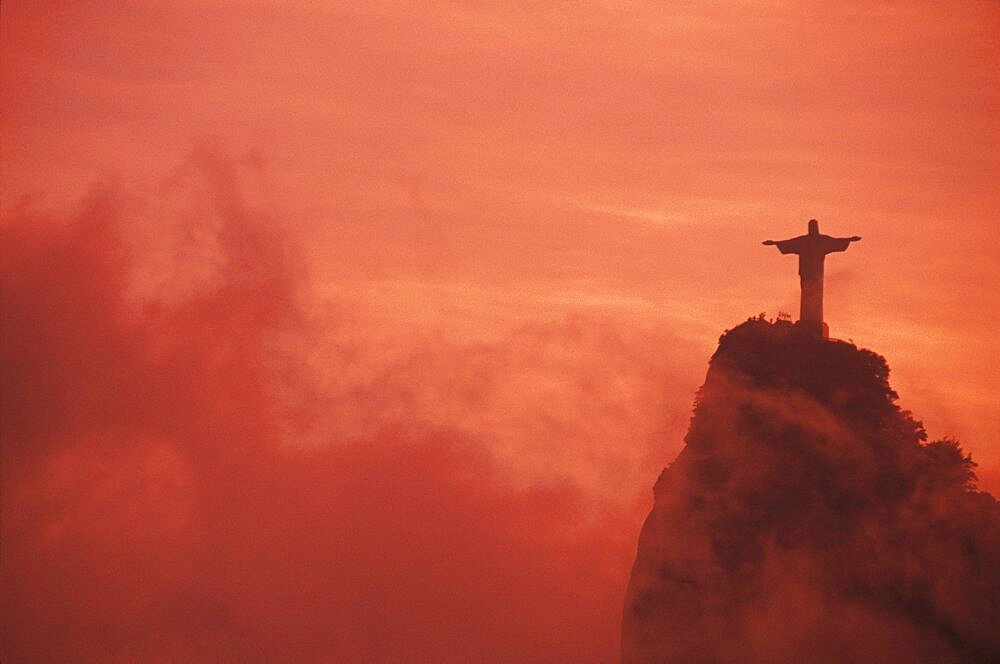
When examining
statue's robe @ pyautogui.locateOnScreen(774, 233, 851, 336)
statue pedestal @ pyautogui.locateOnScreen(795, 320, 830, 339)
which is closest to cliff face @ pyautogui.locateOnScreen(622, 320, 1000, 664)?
statue pedestal @ pyautogui.locateOnScreen(795, 320, 830, 339)

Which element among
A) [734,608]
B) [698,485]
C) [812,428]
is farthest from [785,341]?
[734,608]

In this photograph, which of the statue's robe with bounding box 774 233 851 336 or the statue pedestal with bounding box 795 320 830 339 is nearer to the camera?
the statue's robe with bounding box 774 233 851 336

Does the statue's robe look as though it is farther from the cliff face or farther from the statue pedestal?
the cliff face

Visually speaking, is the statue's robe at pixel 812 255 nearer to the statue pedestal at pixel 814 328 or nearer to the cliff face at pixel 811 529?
the statue pedestal at pixel 814 328

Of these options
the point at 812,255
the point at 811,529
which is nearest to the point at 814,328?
the point at 812,255

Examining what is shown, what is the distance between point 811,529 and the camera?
8362cm

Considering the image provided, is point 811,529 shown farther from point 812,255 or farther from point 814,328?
point 812,255

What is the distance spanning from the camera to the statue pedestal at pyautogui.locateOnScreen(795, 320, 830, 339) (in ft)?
270

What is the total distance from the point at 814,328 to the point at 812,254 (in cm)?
492

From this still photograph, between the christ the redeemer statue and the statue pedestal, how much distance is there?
552 mm

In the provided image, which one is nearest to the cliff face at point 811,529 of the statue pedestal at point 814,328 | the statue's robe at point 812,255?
the statue pedestal at point 814,328

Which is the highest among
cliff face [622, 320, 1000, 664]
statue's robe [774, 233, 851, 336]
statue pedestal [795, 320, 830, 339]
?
statue's robe [774, 233, 851, 336]

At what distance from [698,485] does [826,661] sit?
12815 mm

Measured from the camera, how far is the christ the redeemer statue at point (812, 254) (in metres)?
79.9
